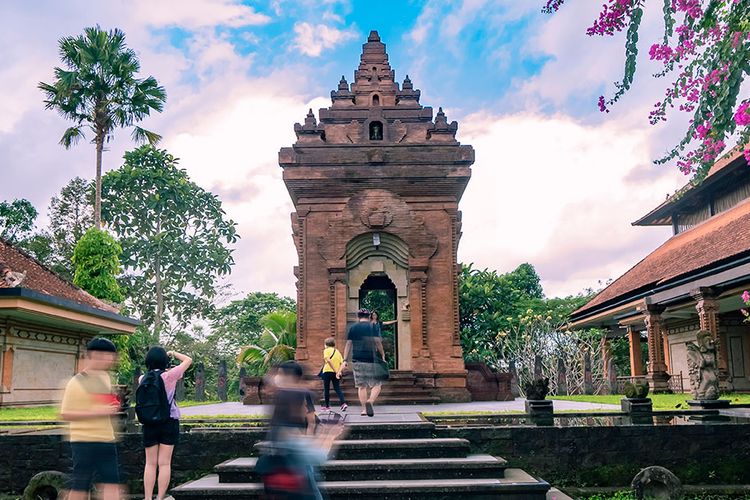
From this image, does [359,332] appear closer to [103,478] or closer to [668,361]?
[103,478]

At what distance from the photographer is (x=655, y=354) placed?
20.2 m

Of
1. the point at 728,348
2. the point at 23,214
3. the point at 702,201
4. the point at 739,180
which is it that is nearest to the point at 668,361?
the point at 728,348

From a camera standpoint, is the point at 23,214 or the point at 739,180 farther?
the point at 23,214

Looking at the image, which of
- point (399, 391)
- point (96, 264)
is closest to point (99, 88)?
point (96, 264)

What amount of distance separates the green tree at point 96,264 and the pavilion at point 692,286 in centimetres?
1622

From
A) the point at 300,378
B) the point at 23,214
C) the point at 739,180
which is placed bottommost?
the point at 300,378

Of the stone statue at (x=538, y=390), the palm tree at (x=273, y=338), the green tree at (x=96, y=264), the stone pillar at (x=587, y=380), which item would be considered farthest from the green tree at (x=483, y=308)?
the stone statue at (x=538, y=390)

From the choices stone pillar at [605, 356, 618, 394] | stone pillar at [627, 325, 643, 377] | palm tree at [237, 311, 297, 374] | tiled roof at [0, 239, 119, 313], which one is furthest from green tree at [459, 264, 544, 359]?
tiled roof at [0, 239, 119, 313]

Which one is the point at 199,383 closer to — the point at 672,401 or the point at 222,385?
the point at 222,385

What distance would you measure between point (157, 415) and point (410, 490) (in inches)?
99.6

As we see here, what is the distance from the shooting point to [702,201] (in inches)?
914

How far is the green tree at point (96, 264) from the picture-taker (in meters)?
22.9

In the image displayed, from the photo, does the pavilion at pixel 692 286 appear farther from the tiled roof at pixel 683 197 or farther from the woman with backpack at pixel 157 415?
the woman with backpack at pixel 157 415

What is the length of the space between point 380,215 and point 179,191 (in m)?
21.1
